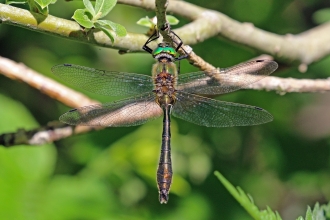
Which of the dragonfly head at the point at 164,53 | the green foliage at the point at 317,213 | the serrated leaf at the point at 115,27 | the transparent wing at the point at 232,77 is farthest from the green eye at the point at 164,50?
the green foliage at the point at 317,213

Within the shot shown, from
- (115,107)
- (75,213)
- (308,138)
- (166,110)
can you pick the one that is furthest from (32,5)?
(308,138)

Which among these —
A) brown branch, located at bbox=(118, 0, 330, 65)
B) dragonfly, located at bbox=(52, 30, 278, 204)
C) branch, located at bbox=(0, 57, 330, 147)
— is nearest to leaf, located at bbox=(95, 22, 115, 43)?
brown branch, located at bbox=(118, 0, 330, 65)

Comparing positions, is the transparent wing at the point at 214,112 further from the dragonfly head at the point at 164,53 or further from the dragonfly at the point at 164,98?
the dragonfly head at the point at 164,53

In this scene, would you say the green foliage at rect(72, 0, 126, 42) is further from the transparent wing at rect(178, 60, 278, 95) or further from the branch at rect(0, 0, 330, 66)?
the transparent wing at rect(178, 60, 278, 95)

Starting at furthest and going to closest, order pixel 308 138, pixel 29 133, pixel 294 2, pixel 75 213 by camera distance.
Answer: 1. pixel 294 2
2. pixel 308 138
3. pixel 75 213
4. pixel 29 133

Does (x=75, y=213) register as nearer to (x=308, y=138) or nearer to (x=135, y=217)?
(x=135, y=217)

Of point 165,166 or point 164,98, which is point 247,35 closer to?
point 164,98

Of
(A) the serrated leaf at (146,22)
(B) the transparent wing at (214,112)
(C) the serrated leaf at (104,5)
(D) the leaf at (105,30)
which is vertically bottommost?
(B) the transparent wing at (214,112)
